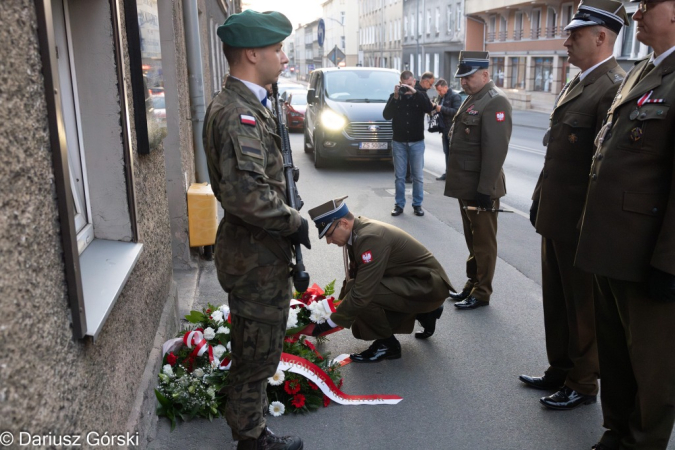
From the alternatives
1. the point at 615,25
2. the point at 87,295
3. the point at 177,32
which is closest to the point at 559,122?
the point at 615,25

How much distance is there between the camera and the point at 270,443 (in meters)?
3.04

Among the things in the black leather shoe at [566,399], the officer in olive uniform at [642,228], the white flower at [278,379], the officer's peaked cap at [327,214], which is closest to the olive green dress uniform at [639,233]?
the officer in olive uniform at [642,228]

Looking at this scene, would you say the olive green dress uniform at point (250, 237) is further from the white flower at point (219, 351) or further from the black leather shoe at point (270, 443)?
the white flower at point (219, 351)

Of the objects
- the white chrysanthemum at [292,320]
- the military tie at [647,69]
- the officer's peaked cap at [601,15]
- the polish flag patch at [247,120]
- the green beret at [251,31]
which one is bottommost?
the white chrysanthemum at [292,320]

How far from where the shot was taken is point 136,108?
336 cm

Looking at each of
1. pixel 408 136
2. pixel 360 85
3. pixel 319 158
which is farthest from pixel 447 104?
pixel 319 158

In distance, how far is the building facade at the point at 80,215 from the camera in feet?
5.44

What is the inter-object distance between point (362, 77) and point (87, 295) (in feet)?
37.5

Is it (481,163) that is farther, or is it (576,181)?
(481,163)

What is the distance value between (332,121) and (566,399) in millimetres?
9154

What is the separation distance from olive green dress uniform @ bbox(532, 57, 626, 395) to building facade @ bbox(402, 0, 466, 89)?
138ft

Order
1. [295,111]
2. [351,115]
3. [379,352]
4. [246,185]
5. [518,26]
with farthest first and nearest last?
1. [518,26]
2. [295,111]
3. [351,115]
4. [379,352]
5. [246,185]

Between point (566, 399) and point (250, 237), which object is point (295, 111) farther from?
point (250, 237)

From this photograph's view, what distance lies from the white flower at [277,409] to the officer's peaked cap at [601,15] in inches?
103
